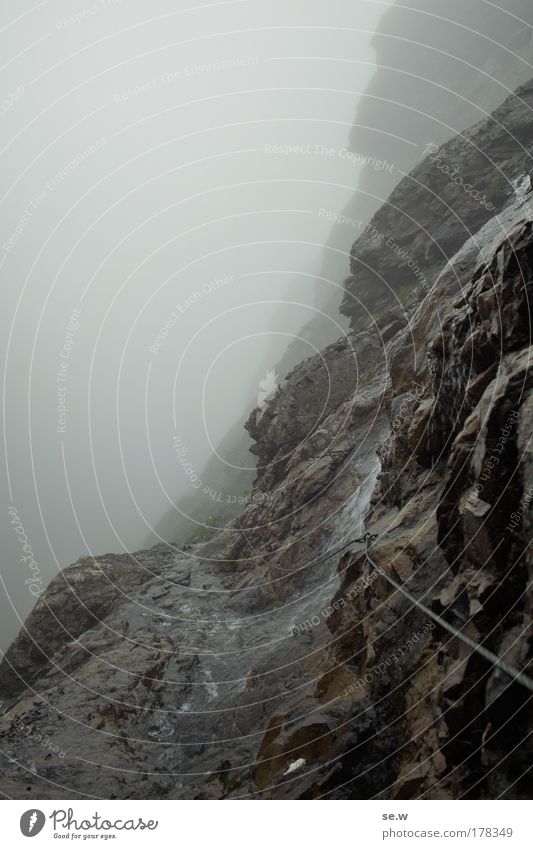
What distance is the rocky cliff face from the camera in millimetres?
7172

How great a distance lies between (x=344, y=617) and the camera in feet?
44.2

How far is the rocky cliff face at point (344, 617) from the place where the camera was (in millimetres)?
7172

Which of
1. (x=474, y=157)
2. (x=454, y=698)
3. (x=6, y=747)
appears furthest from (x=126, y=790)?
(x=474, y=157)
